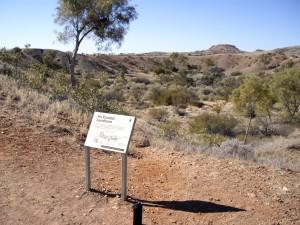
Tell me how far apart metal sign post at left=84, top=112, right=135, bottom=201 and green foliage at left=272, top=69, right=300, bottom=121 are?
24.0 m

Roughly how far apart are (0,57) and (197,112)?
1645 cm

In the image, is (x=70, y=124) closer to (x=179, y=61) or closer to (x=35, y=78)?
(x=35, y=78)

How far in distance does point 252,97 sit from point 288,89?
140 inches

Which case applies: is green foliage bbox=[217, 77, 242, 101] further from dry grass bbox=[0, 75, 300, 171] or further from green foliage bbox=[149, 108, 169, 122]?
dry grass bbox=[0, 75, 300, 171]

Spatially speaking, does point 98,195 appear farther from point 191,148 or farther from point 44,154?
point 191,148

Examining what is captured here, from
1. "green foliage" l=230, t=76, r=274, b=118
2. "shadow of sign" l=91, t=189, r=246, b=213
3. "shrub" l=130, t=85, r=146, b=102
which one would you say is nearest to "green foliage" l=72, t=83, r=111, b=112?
"shadow of sign" l=91, t=189, r=246, b=213

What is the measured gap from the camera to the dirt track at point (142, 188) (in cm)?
625

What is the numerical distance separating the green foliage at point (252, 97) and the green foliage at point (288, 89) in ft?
4.06

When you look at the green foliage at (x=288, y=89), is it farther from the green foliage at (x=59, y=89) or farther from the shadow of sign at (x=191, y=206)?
the shadow of sign at (x=191, y=206)

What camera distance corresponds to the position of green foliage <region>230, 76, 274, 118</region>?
86.3 feet

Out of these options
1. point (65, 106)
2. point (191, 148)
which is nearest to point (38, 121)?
point (65, 106)

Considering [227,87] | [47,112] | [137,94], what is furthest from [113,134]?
[227,87]

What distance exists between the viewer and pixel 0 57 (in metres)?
21.6

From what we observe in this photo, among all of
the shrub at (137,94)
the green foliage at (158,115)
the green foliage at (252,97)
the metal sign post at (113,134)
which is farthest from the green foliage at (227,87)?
the metal sign post at (113,134)
